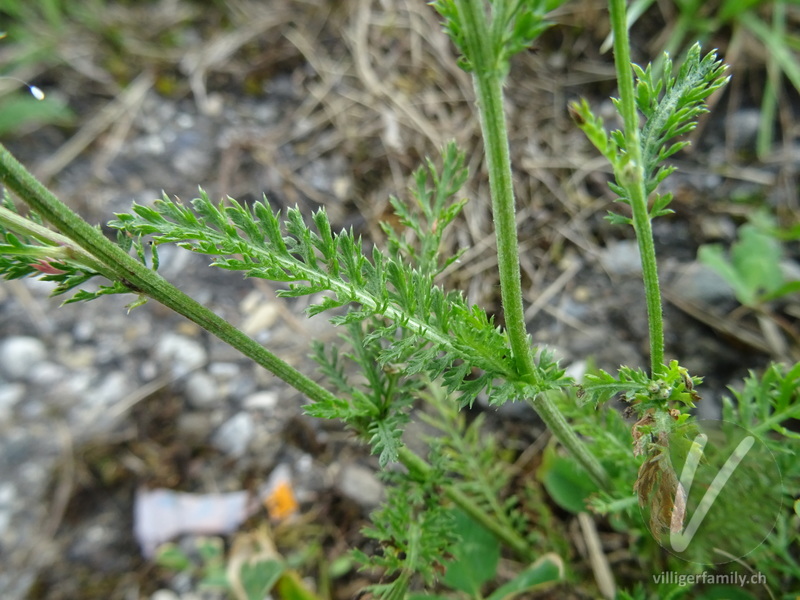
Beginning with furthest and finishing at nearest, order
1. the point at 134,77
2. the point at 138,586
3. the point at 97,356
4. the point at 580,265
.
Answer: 1. the point at 134,77
2. the point at 97,356
3. the point at 580,265
4. the point at 138,586

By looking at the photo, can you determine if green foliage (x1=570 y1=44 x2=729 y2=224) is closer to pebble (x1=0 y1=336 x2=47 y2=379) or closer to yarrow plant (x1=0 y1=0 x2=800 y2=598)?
yarrow plant (x1=0 y1=0 x2=800 y2=598)

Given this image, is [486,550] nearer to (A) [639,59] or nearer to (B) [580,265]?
(B) [580,265]

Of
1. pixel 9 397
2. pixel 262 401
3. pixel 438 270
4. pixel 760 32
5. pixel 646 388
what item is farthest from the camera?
pixel 760 32

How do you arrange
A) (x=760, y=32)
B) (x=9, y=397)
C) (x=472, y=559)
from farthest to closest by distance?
(x=760, y=32) < (x=9, y=397) < (x=472, y=559)

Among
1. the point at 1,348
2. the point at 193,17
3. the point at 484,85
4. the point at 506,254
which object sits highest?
the point at 484,85

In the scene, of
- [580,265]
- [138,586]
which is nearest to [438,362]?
[580,265]

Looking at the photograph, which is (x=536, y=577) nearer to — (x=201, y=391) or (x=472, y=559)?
(x=472, y=559)

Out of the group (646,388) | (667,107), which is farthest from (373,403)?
(667,107)
